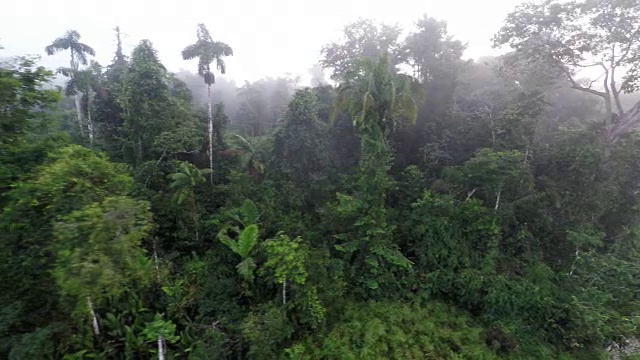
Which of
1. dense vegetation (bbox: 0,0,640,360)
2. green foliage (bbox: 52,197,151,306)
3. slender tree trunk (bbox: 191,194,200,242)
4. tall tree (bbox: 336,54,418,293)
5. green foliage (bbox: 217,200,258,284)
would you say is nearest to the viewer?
green foliage (bbox: 52,197,151,306)

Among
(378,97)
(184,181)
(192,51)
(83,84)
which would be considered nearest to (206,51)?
(192,51)

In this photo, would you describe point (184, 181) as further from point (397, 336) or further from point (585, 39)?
point (585, 39)

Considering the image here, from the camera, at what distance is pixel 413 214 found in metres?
13.2

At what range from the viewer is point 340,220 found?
43.2 ft

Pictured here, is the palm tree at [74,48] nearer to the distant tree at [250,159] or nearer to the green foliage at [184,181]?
the distant tree at [250,159]

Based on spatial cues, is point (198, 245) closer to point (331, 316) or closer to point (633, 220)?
point (331, 316)

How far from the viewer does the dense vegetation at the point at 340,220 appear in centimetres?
817

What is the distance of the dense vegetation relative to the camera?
8.17m

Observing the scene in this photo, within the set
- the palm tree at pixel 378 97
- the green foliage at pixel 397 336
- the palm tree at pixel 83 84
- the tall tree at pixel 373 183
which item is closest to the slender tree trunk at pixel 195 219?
the tall tree at pixel 373 183

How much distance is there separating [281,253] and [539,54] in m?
14.1

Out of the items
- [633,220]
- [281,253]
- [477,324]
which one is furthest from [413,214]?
[633,220]

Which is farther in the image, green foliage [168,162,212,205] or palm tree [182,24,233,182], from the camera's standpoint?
palm tree [182,24,233,182]

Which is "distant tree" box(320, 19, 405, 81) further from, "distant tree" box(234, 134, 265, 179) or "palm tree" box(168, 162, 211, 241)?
"palm tree" box(168, 162, 211, 241)

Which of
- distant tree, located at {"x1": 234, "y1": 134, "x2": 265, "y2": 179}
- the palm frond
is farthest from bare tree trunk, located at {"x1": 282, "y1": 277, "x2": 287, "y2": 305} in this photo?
the palm frond
